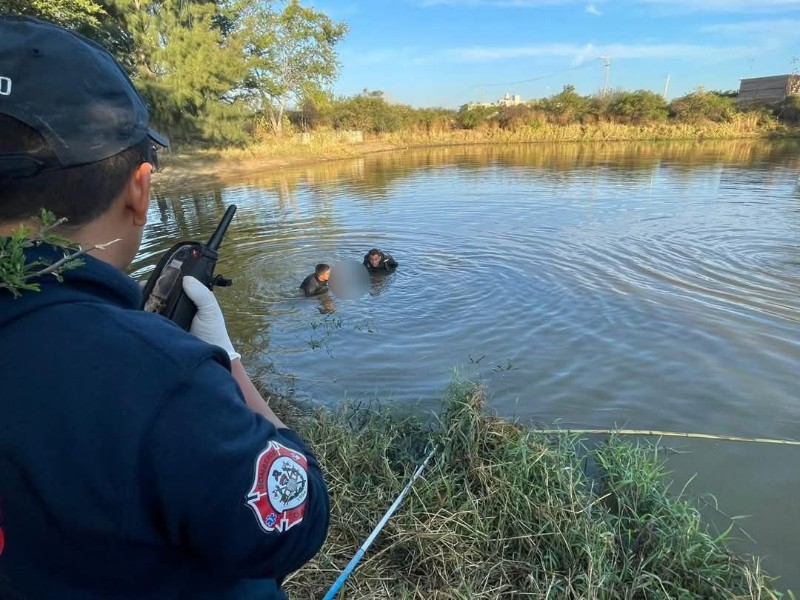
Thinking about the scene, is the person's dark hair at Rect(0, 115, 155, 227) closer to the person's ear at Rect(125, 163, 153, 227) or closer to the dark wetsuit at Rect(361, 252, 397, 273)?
the person's ear at Rect(125, 163, 153, 227)

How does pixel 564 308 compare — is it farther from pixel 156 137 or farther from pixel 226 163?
pixel 226 163

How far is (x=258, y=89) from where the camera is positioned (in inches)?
1363

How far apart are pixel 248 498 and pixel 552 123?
48849 mm

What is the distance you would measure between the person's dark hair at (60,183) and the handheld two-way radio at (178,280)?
0.64m

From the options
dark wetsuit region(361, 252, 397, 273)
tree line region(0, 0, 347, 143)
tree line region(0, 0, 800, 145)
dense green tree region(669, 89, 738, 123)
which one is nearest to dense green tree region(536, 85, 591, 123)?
tree line region(0, 0, 800, 145)

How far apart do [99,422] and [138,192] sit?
55 centimetres

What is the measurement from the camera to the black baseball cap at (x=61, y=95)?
888 mm

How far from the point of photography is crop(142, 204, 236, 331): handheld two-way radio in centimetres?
169

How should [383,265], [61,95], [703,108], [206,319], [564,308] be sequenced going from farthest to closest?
[703,108]
[383,265]
[564,308]
[206,319]
[61,95]

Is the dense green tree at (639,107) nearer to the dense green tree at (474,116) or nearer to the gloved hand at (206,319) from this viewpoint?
the dense green tree at (474,116)

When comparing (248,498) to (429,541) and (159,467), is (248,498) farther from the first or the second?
(429,541)

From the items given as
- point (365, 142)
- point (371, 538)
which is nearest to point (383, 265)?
point (371, 538)

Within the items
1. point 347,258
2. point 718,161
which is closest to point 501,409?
point 347,258

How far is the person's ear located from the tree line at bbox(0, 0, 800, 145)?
72.3 ft
